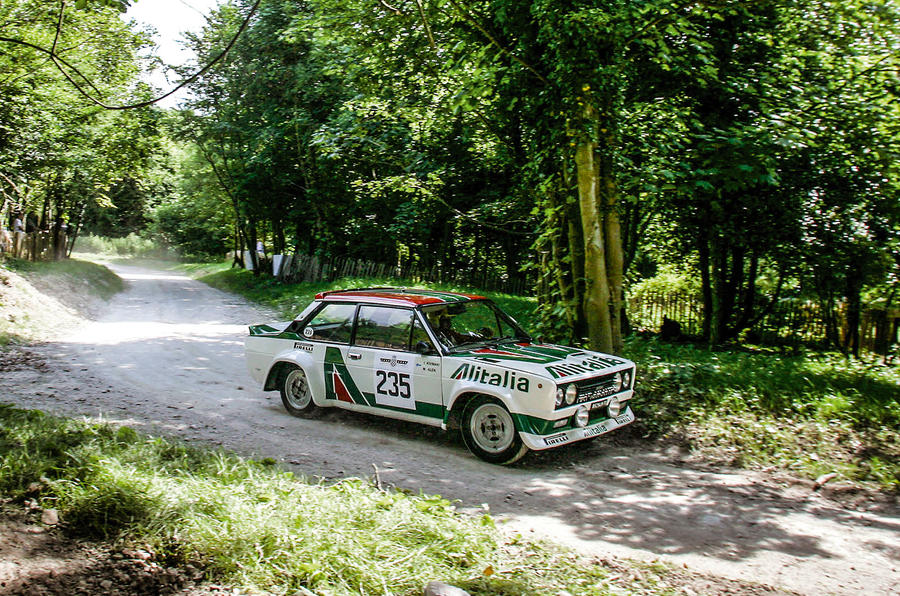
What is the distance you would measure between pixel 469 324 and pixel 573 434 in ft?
6.24

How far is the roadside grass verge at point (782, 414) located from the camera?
723cm

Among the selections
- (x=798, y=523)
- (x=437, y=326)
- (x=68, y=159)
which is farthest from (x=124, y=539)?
(x=68, y=159)

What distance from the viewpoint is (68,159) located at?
24.8 meters

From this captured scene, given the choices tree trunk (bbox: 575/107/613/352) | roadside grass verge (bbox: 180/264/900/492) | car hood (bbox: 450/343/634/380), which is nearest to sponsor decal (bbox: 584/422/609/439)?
car hood (bbox: 450/343/634/380)

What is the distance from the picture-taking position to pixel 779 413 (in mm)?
8234

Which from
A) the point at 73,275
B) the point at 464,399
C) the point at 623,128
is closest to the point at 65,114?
the point at 73,275

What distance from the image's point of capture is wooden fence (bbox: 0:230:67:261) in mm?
22611

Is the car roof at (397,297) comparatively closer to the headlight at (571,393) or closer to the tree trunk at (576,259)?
the headlight at (571,393)

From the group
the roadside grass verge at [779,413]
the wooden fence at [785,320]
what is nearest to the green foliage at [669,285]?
the wooden fence at [785,320]

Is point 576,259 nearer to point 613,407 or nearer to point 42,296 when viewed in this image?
point 613,407

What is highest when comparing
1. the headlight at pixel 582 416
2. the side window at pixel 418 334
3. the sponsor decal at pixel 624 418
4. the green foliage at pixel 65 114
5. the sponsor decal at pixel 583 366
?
the green foliage at pixel 65 114

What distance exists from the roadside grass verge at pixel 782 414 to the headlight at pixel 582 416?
1.55 metres

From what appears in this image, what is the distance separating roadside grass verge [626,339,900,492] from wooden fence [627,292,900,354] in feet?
12.4

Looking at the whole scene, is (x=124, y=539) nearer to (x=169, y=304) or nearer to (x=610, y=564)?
(x=610, y=564)
